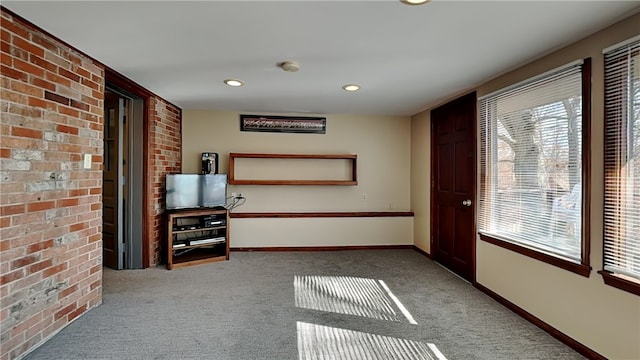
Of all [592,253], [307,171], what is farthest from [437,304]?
[307,171]

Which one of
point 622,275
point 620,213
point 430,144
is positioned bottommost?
point 622,275

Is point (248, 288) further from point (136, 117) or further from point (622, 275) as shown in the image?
point (622, 275)

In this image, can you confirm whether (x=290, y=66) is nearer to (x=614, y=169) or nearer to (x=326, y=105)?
(x=326, y=105)

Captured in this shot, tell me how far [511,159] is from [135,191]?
4104 millimetres

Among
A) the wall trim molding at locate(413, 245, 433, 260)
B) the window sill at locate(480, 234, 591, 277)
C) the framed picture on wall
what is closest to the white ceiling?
the framed picture on wall

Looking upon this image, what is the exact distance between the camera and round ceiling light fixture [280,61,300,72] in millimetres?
2838

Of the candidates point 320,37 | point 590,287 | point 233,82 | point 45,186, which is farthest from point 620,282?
point 45,186

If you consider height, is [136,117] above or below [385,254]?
above

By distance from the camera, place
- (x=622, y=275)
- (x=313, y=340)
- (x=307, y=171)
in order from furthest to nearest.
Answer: (x=307, y=171)
(x=313, y=340)
(x=622, y=275)

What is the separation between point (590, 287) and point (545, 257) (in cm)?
38

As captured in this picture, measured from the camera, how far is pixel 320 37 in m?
2.33

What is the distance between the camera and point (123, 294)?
323 centimetres

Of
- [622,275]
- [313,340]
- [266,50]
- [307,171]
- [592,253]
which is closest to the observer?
[622,275]

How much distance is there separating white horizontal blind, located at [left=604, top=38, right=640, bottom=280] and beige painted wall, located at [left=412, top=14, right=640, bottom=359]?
0.06m
